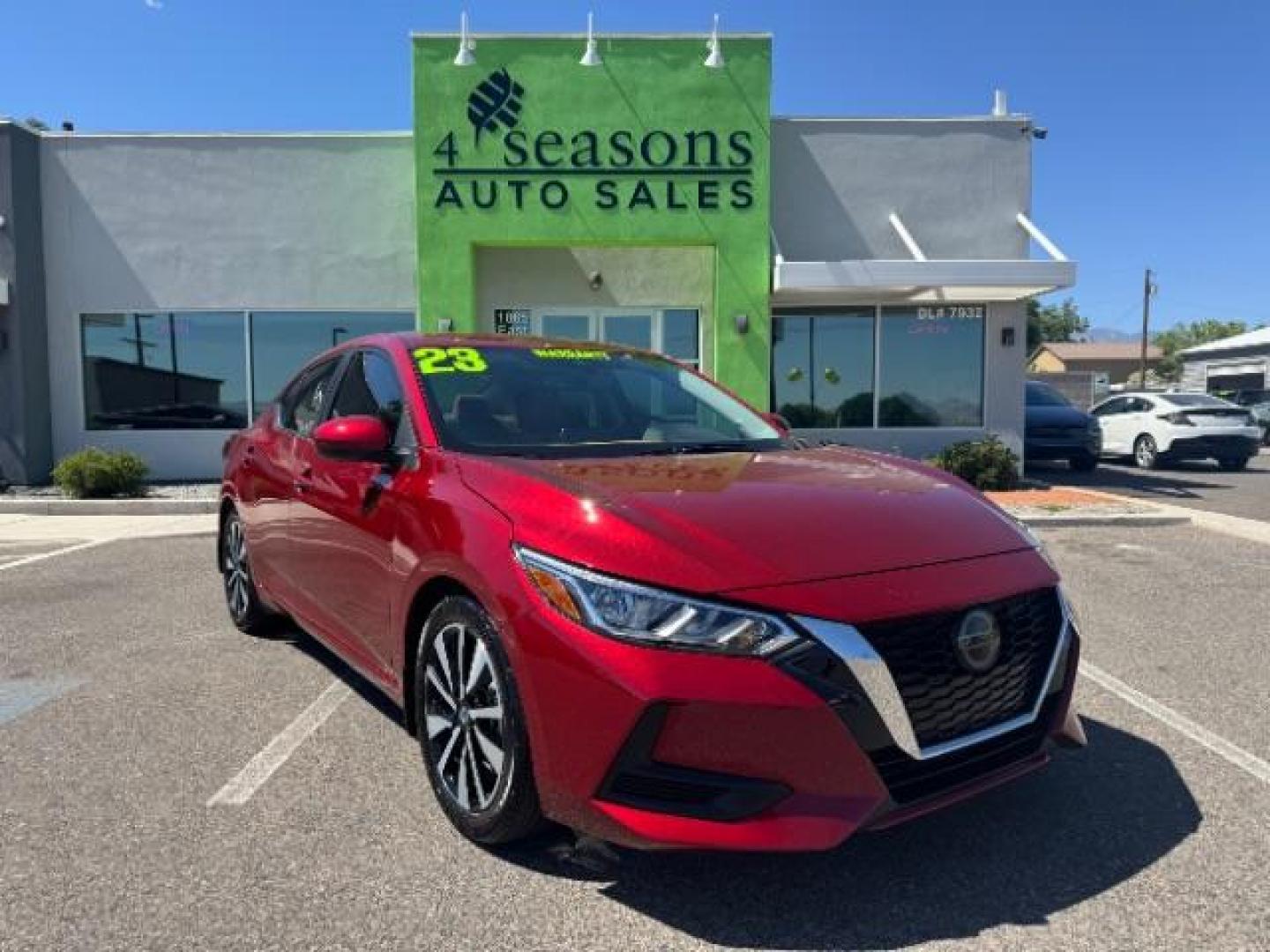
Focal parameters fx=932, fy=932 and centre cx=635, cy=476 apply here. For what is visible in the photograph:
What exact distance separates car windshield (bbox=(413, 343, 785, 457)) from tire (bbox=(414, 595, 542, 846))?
27.8 inches

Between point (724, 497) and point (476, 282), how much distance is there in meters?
11.1

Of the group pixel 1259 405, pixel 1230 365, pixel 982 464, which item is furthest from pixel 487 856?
pixel 1230 365

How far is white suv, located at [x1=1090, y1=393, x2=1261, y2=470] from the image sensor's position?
680 inches

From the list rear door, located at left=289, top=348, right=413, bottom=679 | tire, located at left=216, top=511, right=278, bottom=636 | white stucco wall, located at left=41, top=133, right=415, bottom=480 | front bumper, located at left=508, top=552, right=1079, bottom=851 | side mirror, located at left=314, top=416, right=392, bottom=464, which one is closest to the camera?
front bumper, located at left=508, top=552, right=1079, bottom=851

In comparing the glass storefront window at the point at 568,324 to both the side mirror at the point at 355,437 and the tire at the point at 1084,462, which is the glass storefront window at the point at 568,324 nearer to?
the tire at the point at 1084,462

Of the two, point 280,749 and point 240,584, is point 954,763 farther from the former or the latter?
point 240,584

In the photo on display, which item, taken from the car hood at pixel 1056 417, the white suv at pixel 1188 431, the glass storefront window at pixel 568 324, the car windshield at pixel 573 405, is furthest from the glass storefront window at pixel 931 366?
the car windshield at pixel 573 405

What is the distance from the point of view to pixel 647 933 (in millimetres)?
2477

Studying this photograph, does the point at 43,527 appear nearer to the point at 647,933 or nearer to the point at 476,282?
the point at 476,282

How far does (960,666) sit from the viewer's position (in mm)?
2531

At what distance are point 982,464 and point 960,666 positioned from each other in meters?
10.4

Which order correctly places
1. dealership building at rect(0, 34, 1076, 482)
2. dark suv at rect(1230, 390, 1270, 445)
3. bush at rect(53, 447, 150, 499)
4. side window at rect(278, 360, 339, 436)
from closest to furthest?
side window at rect(278, 360, 339, 436)
bush at rect(53, 447, 150, 499)
dealership building at rect(0, 34, 1076, 482)
dark suv at rect(1230, 390, 1270, 445)

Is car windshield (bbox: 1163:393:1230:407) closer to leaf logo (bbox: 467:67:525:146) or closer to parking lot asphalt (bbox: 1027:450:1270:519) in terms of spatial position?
parking lot asphalt (bbox: 1027:450:1270:519)

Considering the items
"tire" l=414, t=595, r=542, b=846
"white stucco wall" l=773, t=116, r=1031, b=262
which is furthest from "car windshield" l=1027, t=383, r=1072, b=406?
"tire" l=414, t=595, r=542, b=846
